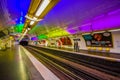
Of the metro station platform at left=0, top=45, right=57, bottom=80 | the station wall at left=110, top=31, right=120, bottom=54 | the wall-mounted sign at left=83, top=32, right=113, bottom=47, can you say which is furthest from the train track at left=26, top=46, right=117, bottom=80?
the wall-mounted sign at left=83, top=32, right=113, bottom=47

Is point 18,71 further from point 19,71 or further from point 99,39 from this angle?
point 99,39

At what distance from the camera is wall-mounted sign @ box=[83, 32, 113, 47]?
1167cm

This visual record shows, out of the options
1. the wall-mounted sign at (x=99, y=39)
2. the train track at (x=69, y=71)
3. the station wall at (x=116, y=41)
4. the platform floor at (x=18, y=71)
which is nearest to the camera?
the platform floor at (x=18, y=71)

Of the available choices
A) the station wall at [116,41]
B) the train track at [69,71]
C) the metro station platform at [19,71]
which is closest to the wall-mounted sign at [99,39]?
the station wall at [116,41]

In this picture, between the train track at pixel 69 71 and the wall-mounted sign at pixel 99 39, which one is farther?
the wall-mounted sign at pixel 99 39

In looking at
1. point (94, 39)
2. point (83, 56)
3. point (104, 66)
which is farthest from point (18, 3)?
point (94, 39)

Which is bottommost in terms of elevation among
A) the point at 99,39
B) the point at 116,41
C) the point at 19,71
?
the point at 19,71

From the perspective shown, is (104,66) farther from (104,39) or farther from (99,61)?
(104,39)

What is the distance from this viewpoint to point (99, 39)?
1295 cm

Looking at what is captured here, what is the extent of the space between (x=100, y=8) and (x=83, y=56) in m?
6.17

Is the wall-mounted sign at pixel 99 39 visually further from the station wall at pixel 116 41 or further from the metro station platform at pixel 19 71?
the metro station platform at pixel 19 71

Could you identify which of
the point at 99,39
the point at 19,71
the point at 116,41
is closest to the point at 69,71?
the point at 19,71

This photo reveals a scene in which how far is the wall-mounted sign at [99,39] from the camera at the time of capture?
11673 mm

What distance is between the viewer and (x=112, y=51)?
1165 cm
